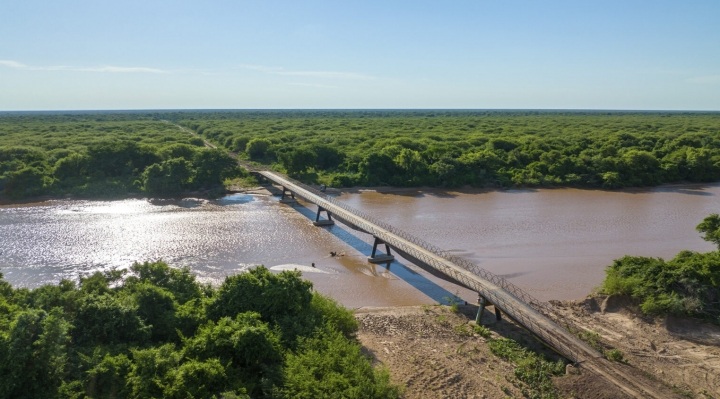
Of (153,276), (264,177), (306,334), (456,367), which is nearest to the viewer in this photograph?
(306,334)

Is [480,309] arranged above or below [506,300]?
below

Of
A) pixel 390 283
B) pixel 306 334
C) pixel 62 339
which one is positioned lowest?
pixel 390 283

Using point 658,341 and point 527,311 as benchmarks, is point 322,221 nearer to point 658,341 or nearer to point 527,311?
point 527,311

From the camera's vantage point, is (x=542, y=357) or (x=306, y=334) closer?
(x=306, y=334)

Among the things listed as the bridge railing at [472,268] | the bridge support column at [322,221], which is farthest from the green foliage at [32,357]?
the bridge support column at [322,221]

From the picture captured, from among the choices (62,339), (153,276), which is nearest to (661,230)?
(153,276)

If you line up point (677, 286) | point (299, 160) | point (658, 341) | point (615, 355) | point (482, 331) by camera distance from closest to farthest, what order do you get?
point (615, 355) < point (658, 341) < point (482, 331) < point (677, 286) < point (299, 160)

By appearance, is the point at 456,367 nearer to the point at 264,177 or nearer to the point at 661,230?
the point at 661,230

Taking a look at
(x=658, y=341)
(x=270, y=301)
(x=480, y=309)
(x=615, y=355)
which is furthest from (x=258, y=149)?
(x=615, y=355)
